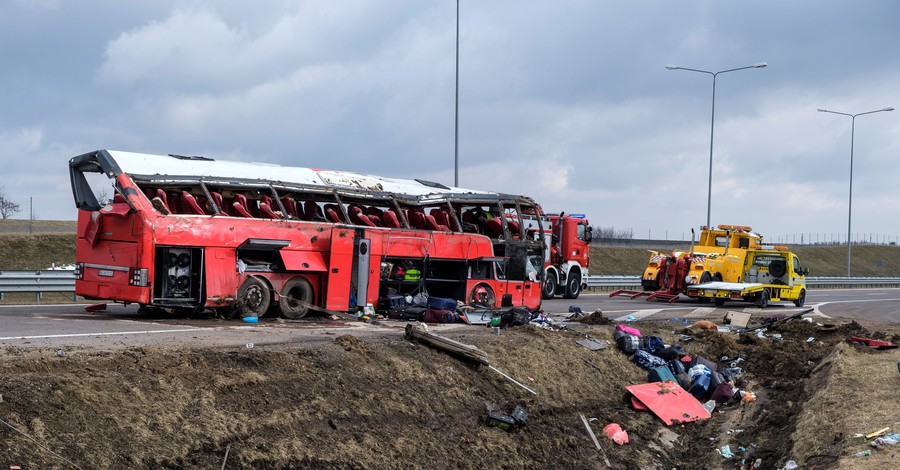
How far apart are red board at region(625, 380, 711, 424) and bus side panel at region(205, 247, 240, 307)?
23.6 feet

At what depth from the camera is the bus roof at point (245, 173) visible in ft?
50.0

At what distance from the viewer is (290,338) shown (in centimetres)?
1228

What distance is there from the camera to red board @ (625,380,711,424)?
12406 millimetres

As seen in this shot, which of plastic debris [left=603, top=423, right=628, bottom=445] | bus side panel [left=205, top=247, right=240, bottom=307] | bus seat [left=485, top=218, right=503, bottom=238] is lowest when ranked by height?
plastic debris [left=603, top=423, right=628, bottom=445]

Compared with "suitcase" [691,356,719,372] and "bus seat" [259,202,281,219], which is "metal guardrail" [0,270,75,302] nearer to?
"bus seat" [259,202,281,219]

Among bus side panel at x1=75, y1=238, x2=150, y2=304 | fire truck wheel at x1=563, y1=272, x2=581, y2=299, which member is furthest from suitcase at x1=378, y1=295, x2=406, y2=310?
fire truck wheel at x1=563, y1=272, x2=581, y2=299

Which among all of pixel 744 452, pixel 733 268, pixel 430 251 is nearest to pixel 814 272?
pixel 733 268

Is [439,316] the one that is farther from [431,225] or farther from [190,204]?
[190,204]

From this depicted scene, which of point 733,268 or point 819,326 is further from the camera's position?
point 733,268

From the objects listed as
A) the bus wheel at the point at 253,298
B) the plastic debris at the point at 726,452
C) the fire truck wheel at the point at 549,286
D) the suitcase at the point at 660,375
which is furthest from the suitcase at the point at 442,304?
the fire truck wheel at the point at 549,286

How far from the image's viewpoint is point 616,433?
1136 cm

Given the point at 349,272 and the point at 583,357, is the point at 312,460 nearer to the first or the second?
the point at 583,357

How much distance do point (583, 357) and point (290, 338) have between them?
4.54 metres

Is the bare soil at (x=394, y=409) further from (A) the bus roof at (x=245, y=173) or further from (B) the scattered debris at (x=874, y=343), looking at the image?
(A) the bus roof at (x=245, y=173)
